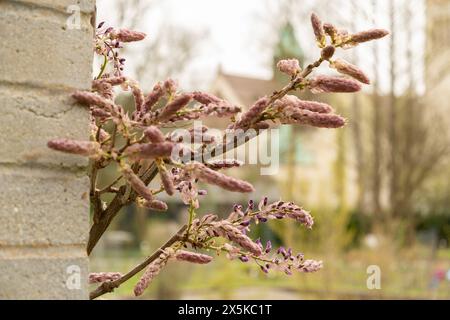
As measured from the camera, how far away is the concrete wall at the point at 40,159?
1367 millimetres

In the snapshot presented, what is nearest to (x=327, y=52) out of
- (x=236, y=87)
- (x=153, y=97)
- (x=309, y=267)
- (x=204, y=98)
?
(x=204, y=98)

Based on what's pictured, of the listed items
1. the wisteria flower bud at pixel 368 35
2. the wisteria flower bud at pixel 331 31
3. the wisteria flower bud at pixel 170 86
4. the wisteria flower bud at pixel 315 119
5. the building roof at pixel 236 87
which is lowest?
the wisteria flower bud at pixel 315 119

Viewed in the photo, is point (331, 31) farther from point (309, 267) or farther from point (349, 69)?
point (309, 267)

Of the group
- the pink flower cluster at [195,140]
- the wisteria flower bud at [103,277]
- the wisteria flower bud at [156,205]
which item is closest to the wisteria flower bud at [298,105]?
the pink flower cluster at [195,140]

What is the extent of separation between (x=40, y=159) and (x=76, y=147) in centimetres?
7

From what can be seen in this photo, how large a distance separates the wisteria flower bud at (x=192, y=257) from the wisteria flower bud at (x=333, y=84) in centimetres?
42

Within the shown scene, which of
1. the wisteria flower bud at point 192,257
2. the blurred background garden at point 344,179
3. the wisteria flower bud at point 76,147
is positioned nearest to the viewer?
the wisteria flower bud at point 76,147

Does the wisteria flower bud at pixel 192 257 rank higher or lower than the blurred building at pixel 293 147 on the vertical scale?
lower

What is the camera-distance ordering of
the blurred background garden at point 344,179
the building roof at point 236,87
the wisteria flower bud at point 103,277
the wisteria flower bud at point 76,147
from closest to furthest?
the wisteria flower bud at point 76,147
the wisteria flower bud at point 103,277
the blurred background garden at point 344,179
the building roof at point 236,87

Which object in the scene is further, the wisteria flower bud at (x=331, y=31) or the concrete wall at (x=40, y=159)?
the wisteria flower bud at (x=331, y=31)

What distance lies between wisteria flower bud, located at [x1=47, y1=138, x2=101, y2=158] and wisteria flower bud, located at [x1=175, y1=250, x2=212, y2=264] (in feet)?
1.06

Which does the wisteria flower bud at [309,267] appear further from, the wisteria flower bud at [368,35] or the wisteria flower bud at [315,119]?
the wisteria flower bud at [368,35]

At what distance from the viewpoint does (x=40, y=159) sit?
4.57 feet
